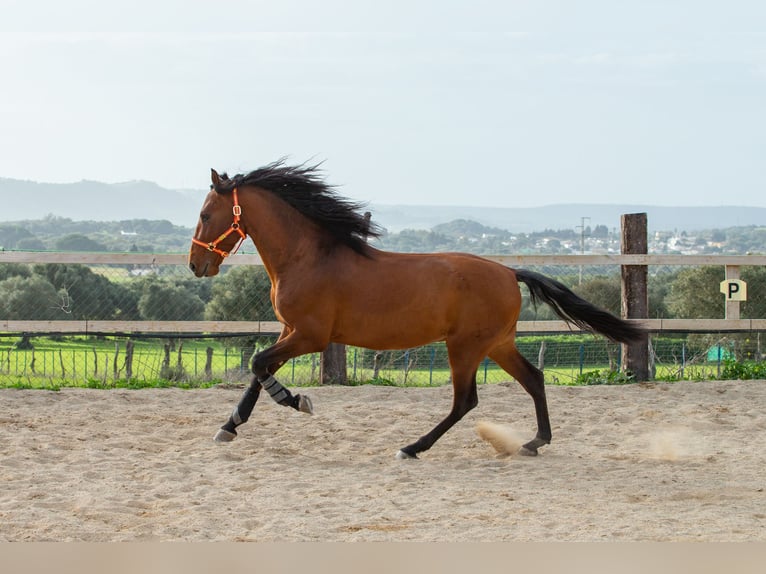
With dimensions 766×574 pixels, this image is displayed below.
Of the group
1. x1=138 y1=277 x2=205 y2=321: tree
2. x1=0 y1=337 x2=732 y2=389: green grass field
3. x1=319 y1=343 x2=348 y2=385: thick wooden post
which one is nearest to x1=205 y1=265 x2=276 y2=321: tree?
x1=138 y1=277 x2=205 y2=321: tree

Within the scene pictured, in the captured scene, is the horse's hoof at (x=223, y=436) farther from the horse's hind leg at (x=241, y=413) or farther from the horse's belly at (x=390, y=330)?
the horse's belly at (x=390, y=330)

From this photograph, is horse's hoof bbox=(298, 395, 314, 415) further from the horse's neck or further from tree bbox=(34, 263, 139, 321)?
tree bbox=(34, 263, 139, 321)

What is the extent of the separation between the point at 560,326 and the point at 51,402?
17.1 ft

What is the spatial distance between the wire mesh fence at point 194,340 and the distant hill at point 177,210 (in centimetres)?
6278

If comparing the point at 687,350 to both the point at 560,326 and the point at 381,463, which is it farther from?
the point at 381,463

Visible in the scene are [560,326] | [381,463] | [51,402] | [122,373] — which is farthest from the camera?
[122,373]

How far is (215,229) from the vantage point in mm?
6727

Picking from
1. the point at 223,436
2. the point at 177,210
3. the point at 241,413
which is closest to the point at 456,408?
the point at 241,413

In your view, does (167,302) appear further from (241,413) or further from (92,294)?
(241,413)

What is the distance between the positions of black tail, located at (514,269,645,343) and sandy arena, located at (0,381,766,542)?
34.0 inches

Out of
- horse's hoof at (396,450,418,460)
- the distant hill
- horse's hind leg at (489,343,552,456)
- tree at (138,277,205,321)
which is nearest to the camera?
horse's hoof at (396,450,418,460)

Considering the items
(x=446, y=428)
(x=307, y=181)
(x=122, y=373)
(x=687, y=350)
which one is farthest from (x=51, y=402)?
(x=687, y=350)

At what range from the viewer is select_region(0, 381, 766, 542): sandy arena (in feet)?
14.7

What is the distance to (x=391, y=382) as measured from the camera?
10.1m
